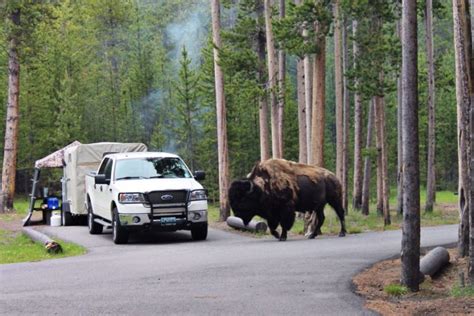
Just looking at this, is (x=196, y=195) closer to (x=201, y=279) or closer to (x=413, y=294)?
(x=201, y=279)

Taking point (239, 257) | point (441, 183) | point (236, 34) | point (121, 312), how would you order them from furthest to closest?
1. point (441, 183)
2. point (236, 34)
3. point (239, 257)
4. point (121, 312)

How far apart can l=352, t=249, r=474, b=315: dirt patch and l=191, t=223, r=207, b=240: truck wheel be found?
6029mm

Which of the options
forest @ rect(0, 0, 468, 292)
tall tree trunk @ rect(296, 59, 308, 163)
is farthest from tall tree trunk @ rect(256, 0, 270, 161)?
tall tree trunk @ rect(296, 59, 308, 163)

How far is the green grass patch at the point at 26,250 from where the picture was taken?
1531 centimetres

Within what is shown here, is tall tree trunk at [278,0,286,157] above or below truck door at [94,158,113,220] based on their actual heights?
above

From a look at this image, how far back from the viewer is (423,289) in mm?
10078

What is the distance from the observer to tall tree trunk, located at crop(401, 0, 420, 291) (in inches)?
380

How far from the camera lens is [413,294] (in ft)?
31.6

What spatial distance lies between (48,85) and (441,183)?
42497 millimetres

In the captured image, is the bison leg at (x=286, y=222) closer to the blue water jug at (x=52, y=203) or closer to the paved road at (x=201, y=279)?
the paved road at (x=201, y=279)

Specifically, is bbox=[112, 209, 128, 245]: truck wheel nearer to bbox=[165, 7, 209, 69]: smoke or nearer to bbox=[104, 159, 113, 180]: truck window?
bbox=[104, 159, 113, 180]: truck window

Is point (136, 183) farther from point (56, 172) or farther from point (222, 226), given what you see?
point (56, 172)

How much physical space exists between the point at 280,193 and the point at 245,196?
34.7 inches

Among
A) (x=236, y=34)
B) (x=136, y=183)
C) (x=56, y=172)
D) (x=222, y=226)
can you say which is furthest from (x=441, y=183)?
(x=136, y=183)
